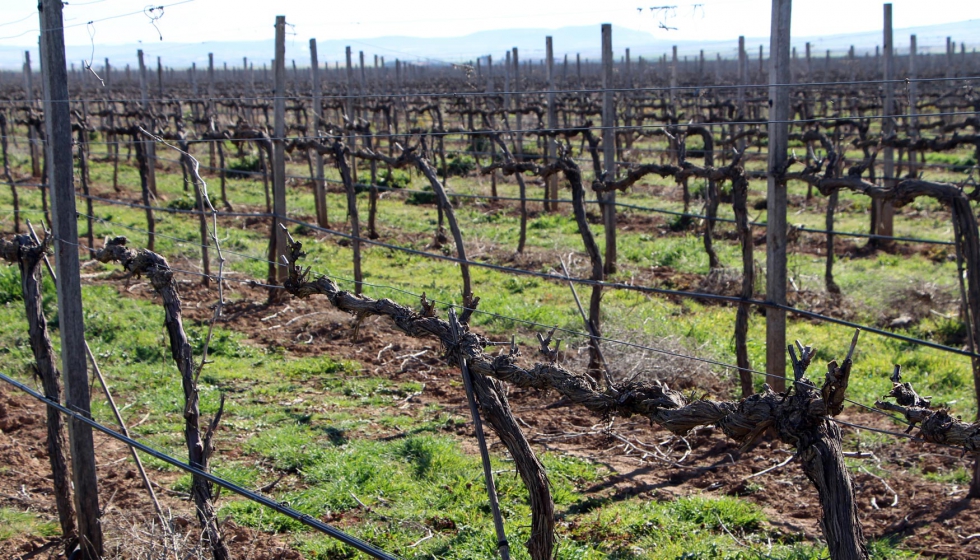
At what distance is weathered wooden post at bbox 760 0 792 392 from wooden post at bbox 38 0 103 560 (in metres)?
4.31

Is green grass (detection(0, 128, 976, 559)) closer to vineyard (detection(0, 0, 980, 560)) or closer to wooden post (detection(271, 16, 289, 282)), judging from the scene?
vineyard (detection(0, 0, 980, 560))

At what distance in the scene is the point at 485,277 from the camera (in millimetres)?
11984

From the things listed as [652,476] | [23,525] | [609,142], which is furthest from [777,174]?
[23,525]

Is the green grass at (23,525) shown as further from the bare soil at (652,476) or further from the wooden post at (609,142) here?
Answer: the wooden post at (609,142)

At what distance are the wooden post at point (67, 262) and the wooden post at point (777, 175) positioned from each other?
435cm

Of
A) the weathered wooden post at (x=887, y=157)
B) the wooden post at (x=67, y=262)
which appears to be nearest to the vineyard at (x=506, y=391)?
the wooden post at (x=67, y=262)

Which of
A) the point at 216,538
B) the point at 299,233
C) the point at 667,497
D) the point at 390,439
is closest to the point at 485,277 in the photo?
the point at 299,233

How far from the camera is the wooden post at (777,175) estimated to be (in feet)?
19.1

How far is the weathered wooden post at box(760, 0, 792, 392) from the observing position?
19.1ft

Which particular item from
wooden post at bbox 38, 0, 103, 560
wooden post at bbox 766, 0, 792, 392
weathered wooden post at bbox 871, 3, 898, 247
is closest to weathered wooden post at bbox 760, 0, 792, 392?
wooden post at bbox 766, 0, 792, 392

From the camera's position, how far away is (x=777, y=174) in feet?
19.6

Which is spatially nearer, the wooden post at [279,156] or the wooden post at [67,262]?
the wooden post at [67,262]

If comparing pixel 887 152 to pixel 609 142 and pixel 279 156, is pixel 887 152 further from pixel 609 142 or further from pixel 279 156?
pixel 279 156

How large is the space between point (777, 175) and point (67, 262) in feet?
15.2
